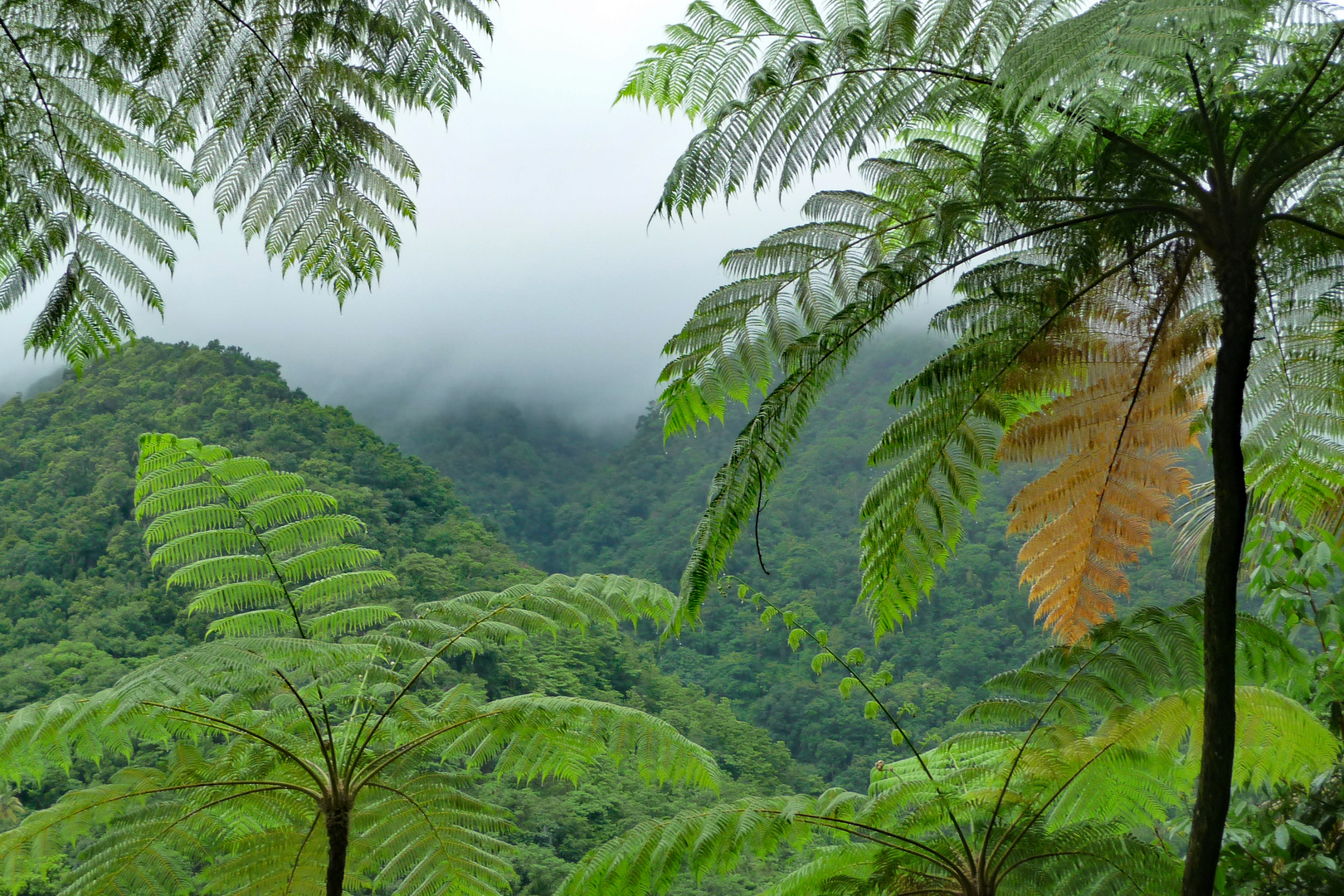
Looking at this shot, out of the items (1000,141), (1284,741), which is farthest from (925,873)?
(1000,141)

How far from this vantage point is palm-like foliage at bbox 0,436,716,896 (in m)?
2.74

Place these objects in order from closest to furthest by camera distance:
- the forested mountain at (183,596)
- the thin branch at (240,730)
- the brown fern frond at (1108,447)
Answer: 1. the brown fern frond at (1108,447)
2. the thin branch at (240,730)
3. the forested mountain at (183,596)

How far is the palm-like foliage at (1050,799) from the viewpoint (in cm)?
221

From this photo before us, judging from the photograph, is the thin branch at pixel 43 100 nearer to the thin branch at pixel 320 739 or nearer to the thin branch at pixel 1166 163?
the thin branch at pixel 320 739

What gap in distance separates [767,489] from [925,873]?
3.61 feet

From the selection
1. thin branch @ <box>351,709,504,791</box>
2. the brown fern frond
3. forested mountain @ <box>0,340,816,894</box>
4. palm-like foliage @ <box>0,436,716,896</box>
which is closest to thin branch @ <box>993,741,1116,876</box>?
the brown fern frond

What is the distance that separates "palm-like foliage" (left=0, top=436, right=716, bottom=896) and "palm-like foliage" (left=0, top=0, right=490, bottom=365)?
115 centimetres

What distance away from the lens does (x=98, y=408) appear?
1884 centimetres

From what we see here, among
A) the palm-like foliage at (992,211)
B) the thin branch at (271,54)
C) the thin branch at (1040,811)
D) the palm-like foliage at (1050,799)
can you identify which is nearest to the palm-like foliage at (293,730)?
the palm-like foliage at (1050,799)

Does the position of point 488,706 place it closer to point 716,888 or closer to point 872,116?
point 872,116

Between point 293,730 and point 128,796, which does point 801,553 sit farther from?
point 128,796

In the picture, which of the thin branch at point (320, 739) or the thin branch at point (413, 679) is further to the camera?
the thin branch at point (413, 679)

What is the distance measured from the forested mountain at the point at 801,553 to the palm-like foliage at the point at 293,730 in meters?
1.90

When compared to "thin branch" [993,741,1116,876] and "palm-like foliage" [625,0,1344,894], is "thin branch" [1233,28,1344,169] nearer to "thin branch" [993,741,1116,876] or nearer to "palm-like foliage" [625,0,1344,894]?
"palm-like foliage" [625,0,1344,894]
